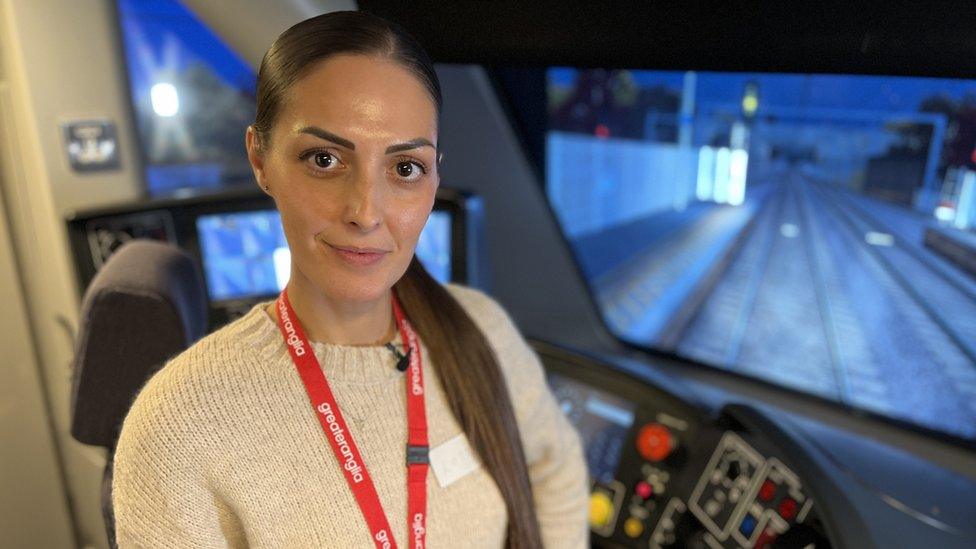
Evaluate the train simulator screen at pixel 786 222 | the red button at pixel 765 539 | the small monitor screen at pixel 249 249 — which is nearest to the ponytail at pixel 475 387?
the red button at pixel 765 539

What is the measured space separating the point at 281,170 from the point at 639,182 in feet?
6.34

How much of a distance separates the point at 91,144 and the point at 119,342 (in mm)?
869

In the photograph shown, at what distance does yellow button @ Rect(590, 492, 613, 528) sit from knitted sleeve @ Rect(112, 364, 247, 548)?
1.05 meters

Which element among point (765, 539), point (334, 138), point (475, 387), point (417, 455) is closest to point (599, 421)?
point (765, 539)

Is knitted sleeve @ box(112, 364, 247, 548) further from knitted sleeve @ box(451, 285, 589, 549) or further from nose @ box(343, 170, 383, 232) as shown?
knitted sleeve @ box(451, 285, 589, 549)

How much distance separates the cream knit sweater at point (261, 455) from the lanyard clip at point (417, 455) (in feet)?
0.04

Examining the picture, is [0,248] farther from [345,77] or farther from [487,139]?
[345,77]

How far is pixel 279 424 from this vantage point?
35.2 inches

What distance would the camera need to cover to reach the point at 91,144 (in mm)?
1763

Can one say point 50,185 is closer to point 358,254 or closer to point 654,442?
point 358,254

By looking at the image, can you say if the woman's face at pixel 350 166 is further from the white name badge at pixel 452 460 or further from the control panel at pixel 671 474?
the control panel at pixel 671 474

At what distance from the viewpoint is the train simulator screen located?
1.64 meters

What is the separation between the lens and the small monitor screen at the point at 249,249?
1.86m

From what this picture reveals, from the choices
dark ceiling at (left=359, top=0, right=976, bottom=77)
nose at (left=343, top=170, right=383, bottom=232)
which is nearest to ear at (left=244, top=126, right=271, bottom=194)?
nose at (left=343, top=170, right=383, bottom=232)
